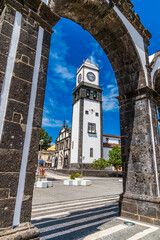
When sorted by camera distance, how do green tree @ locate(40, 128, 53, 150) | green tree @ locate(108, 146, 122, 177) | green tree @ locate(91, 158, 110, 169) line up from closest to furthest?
green tree @ locate(91, 158, 110, 169) < green tree @ locate(108, 146, 122, 177) < green tree @ locate(40, 128, 53, 150)

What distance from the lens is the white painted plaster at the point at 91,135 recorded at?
84.7 feet

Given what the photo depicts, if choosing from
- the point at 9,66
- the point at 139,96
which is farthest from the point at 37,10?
the point at 139,96

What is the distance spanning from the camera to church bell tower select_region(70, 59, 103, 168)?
2570 cm

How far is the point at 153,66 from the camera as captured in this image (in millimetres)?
5445

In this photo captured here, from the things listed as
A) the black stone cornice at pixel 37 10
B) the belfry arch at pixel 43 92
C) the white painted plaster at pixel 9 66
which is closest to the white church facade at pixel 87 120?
the belfry arch at pixel 43 92

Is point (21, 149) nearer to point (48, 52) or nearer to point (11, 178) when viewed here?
point (11, 178)

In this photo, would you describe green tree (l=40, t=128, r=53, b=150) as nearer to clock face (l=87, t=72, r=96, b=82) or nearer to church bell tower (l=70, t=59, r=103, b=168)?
church bell tower (l=70, t=59, r=103, b=168)

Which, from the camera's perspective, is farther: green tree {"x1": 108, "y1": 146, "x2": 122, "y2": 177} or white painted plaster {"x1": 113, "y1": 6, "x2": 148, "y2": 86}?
green tree {"x1": 108, "y1": 146, "x2": 122, "y2": 177}

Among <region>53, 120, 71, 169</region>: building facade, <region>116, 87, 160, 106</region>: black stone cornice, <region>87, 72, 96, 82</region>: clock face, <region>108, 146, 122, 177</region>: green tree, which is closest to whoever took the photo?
<region>116, 87, 160, 106</region>: black stone cornice

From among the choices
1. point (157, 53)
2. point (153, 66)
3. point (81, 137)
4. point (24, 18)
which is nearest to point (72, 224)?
point (24, 18)

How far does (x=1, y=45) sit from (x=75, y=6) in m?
2.58

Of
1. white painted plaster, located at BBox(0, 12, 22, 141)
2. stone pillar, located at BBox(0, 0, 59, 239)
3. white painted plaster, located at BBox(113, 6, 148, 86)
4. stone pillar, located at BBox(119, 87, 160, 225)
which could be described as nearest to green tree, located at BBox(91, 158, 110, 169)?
stone pillar, located at BBox(119, 87, 160, 225)

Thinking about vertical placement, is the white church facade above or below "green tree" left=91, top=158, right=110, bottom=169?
above

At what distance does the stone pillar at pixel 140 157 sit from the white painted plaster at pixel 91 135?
70.3 ft
